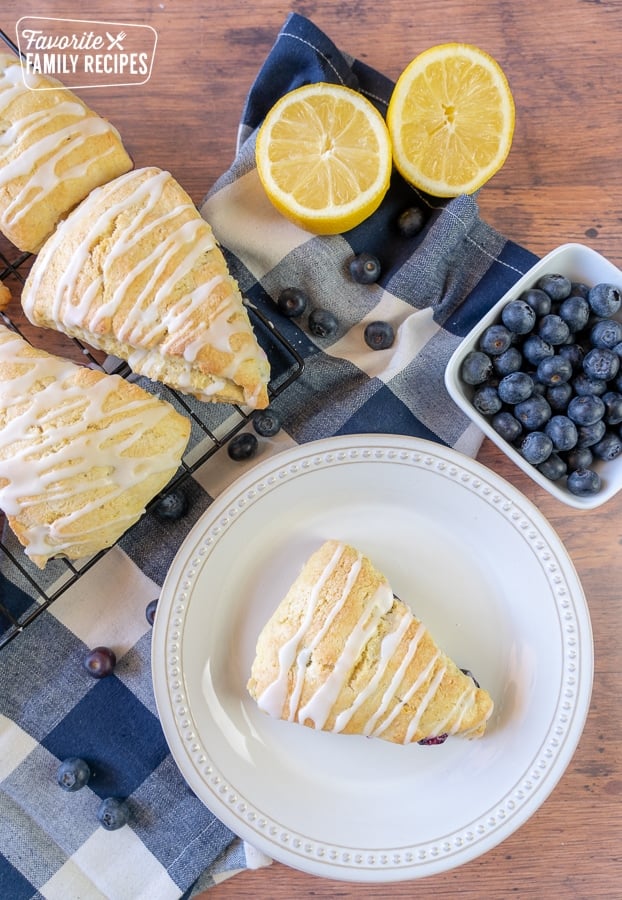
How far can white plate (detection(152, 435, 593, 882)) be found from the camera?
199cm

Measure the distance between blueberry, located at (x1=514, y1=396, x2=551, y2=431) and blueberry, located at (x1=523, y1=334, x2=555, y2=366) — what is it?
0.35 feet

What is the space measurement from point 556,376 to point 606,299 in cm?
24

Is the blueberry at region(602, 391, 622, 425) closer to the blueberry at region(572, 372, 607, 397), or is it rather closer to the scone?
the blueberry at region(572, 372, 607, 397)

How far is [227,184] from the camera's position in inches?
83.4

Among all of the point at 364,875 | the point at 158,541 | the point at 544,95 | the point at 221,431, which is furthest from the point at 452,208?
the point at 364,875

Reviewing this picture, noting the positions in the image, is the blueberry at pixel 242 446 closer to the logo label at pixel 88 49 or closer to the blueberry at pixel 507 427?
the blueberry at pixel 507 427

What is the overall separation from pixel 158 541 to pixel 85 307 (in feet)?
2.28

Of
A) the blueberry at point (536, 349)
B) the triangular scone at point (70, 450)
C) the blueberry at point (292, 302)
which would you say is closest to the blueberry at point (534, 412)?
the blueberry at point (536, 349)

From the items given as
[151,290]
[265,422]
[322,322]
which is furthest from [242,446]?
[151,290]

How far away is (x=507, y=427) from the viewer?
1.98 meters

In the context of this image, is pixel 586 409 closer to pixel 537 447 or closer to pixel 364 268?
pixel 537 447

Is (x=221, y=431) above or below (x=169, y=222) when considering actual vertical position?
below

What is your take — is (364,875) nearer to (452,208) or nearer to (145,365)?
(145,365)

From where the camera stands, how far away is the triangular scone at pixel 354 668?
1.93 meters
